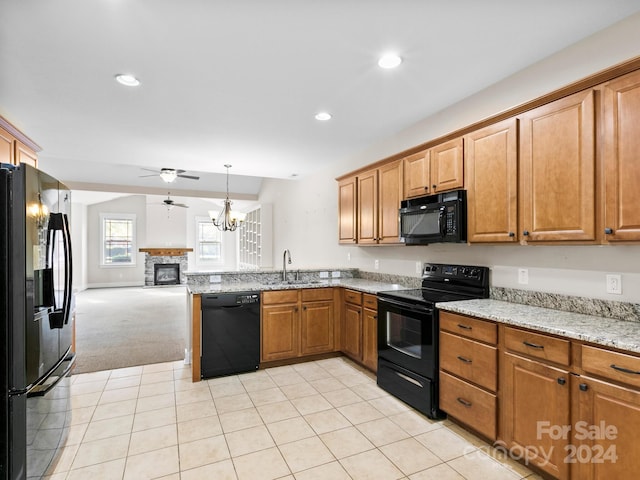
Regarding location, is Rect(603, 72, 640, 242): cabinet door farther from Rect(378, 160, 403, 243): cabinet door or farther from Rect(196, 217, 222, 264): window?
Rect(196, 217, 222, 264): window

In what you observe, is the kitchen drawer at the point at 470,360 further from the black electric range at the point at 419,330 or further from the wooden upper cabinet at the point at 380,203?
the wooden upper cabinet at the point at 380,203

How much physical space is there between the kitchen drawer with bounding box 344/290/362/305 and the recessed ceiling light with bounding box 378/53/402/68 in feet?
7.20

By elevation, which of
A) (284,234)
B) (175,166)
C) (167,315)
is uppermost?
(175,166)

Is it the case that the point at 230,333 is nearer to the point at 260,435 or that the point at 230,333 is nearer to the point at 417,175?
the point at 260,435

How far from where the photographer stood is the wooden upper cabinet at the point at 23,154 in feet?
10.7

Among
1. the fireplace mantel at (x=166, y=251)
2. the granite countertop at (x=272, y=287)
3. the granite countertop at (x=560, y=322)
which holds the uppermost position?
the fireplace mantel at (x=166, y=251)

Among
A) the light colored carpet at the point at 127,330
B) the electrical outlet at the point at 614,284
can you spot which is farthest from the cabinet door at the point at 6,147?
the electrical outlet at the point at 614,284

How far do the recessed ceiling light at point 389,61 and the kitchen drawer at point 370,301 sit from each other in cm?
202

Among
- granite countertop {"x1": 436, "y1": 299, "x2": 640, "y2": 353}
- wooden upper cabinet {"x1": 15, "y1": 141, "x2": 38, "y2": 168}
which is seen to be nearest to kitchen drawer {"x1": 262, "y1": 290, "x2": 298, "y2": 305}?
granite countertop {"x1": 436, "y1": 299, "x2": 640, "y2": 353}

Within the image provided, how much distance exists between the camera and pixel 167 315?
21.8 ft

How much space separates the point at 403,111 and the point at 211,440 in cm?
312

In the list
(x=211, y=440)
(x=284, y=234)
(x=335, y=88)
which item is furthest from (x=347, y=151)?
(x=211, y=440)

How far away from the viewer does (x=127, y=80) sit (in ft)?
8.38

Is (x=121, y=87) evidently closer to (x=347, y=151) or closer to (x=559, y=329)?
(x=347, y=151)
